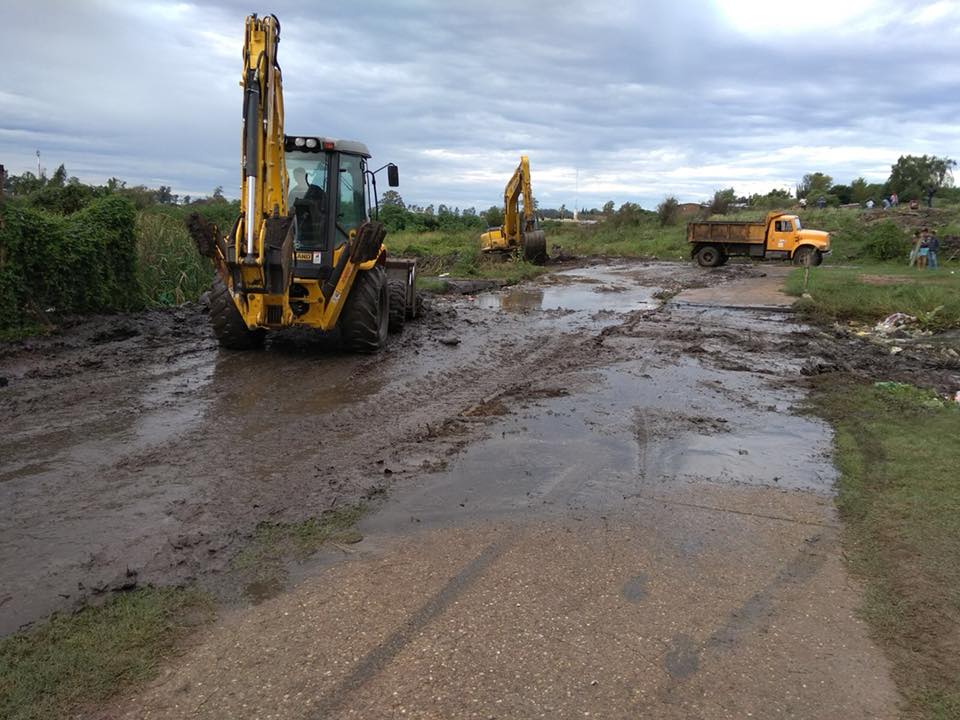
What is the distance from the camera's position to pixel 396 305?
1247 cm

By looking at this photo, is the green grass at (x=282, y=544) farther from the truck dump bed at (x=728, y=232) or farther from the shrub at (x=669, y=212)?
the shrub at (x=669, y=212)

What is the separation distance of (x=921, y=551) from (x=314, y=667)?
3786 mm

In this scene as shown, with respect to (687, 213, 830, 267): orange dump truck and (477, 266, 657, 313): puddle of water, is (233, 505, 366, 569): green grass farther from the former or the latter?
(687, 213, 830, 267): orange dump truck

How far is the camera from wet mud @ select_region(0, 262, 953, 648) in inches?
178

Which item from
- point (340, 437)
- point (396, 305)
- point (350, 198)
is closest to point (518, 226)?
point (396, 305)

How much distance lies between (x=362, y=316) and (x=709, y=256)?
26.8 meters

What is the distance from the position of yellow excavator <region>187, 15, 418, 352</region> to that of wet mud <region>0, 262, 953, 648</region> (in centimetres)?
59

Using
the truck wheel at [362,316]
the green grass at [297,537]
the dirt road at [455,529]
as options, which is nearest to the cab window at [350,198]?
the truck wheel at [362,316]

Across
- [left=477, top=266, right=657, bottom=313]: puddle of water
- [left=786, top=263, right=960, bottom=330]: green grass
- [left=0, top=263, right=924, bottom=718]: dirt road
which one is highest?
[left=786, top=263, right=960, bottom=330]: green grass

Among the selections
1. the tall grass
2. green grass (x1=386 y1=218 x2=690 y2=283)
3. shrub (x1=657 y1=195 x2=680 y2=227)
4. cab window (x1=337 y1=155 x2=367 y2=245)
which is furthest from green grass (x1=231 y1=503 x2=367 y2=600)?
shrub (x1=657 y1=195 x2=680 y2=227)

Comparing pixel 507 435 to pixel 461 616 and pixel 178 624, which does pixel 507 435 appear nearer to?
pixel 461 616

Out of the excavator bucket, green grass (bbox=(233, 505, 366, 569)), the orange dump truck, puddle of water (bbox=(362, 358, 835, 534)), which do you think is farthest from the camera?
the orange dump truck

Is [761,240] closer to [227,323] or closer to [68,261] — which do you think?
[227,323]

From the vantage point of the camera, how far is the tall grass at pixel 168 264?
15336 mm
